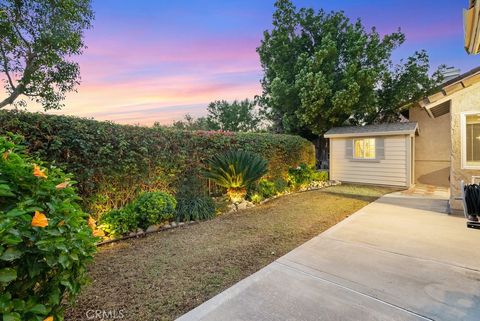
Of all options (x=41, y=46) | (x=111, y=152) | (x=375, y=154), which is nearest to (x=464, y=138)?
(x=375, y=154)

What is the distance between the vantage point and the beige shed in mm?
9570

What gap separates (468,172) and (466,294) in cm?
426

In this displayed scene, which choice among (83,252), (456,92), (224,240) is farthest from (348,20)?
(83,252)

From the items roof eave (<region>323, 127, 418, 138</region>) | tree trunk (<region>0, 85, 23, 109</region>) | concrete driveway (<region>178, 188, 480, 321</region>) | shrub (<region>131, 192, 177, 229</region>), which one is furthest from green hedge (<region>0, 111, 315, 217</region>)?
tree trunk (<region>0, 85, 23, 109</region>)

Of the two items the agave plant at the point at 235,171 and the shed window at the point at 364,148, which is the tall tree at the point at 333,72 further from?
the agave plant at the point at 235,171

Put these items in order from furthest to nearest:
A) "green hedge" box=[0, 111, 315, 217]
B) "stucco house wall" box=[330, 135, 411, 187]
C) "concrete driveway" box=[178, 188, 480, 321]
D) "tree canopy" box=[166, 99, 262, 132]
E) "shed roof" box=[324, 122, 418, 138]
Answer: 1. "tree canopy" box=[166, 99, 262, 132]
2. "stucco house wall" box=[330, 135, 411, 187]
3. "shed roof" box=[324, 122, 418, 138]
4. "green hedge" box=[0, 111, 315, 217]
5. "concrete driveway" box=[178, 188, 480, 321]

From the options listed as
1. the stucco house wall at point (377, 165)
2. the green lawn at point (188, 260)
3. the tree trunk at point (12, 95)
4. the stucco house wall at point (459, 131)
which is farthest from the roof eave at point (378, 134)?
the tree trunk at point (12, 95)

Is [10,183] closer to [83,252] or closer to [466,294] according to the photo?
[83,252]

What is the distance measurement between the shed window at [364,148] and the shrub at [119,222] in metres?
9.92

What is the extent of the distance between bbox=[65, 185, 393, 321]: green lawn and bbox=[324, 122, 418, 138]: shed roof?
582cm

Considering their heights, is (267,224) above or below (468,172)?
below

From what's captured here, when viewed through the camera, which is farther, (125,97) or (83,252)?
(125,97)

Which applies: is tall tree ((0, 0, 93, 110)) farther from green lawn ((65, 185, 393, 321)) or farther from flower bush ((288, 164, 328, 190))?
flower bush ((288, 164, 328, 190))

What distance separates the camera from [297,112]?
1245cm
